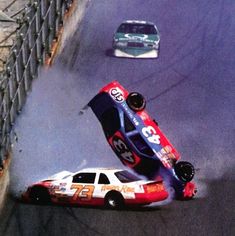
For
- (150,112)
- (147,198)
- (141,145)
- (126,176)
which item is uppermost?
(150,112)

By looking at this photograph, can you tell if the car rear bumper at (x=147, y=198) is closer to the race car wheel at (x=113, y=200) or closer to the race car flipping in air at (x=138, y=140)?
the race car wheel at (x=113, y=200)

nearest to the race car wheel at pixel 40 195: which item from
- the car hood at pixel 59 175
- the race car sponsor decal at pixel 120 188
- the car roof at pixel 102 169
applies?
the car hood at pixel 59 175

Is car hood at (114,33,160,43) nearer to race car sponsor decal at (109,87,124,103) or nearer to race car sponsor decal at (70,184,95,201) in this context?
race car sponsor decal at (109,87,124,103)

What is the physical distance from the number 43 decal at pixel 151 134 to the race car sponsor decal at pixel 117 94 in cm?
111

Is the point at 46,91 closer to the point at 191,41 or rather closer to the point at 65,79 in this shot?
the point at 65,79

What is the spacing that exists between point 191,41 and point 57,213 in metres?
7.41

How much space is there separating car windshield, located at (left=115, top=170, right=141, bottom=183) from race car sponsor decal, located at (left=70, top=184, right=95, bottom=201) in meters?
0.79

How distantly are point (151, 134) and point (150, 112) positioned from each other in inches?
42.6

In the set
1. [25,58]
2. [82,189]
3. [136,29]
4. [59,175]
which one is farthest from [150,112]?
[25,58]

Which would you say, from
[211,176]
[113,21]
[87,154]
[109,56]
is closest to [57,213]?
[87,154]

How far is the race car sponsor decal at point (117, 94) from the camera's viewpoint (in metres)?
16.1

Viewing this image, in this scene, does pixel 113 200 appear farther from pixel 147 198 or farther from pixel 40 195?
pixel 40 195

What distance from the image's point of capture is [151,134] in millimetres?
15836

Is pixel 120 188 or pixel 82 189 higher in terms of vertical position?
pixel 120 188
